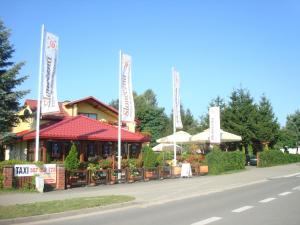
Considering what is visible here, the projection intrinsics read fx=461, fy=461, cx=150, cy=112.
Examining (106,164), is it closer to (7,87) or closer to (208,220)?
(7,87)

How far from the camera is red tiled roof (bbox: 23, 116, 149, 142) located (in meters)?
30.8

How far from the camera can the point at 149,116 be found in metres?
79.9

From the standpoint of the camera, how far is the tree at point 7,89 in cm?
2933

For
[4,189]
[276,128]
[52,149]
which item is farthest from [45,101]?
[276,128]

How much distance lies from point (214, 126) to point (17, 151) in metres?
14.9

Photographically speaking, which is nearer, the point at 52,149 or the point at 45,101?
the point at 45,101

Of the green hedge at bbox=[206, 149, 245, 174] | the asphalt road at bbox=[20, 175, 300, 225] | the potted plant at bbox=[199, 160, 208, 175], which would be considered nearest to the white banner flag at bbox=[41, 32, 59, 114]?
the asphalt road at bbox=[20, 175, 300, 225]

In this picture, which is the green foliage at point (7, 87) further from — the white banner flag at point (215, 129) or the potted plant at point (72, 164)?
the white banner flag at point (215, 129)

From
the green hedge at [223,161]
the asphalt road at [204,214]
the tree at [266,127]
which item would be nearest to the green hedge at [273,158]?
the tree at [266,127]

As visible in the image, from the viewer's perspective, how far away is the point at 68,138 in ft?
103

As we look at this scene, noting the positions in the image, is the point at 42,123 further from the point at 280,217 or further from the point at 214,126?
the point at 280,217

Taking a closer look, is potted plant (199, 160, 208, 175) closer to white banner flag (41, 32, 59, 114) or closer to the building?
the building

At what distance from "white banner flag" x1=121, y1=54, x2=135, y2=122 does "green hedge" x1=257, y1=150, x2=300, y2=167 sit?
19604 millimetres

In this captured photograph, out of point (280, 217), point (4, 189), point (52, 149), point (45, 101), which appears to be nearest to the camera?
point (280, 217)
